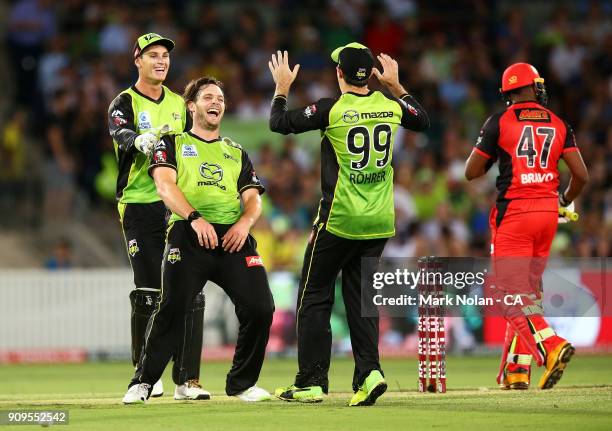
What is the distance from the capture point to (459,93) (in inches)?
867

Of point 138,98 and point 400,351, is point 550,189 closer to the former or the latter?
point 138,98

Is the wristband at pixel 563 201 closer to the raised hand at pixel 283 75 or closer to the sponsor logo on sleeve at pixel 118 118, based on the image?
the raised hand at pixel 283 75

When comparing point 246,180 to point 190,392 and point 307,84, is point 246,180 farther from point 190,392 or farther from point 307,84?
point 307,84

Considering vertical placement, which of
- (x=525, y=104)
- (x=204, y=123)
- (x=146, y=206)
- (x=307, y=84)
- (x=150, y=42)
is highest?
(x=307, y=84)

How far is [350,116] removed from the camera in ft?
32.0

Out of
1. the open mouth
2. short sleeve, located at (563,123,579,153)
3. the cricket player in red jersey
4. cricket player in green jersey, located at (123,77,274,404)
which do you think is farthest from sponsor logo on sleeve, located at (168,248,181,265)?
short sleeve, located at (563,123,579,153)

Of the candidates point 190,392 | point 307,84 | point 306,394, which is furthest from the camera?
point 307,84

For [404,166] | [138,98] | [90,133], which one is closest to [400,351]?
[404,166]

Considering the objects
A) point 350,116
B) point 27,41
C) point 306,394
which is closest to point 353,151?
point 350,116

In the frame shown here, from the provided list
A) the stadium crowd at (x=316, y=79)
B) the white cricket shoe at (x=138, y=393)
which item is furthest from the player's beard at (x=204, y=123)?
the stadium crowd at (x=316, y=79)

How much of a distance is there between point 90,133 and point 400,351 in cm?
588

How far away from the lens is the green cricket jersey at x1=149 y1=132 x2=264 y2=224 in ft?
32.4

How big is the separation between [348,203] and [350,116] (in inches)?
25.4

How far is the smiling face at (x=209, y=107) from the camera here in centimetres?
1001
